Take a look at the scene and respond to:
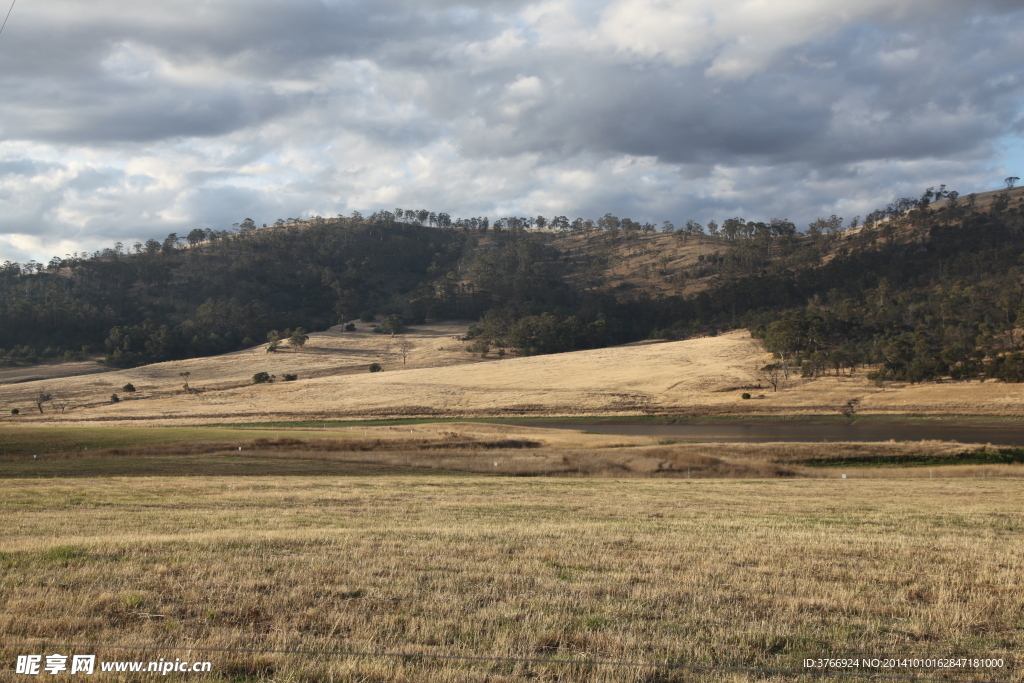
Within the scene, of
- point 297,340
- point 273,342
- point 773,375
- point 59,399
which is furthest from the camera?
point 273,342

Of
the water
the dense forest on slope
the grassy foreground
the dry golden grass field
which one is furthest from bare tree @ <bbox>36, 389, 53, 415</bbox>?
the grassy foreground

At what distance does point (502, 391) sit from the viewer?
8731 cm

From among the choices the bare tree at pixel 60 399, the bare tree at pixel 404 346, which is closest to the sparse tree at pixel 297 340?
the bare tree at pixel 404 346

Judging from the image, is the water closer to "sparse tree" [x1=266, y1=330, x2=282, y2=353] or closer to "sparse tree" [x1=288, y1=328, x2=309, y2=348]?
"sparse tree" [x1=288, y1=328, x2=309, y2=348]

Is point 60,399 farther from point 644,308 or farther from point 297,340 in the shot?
point 644,308

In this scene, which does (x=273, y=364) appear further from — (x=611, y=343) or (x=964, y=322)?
(x=964, y=322)

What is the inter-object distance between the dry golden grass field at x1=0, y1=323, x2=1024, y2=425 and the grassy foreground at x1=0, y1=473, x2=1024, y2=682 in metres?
56.7

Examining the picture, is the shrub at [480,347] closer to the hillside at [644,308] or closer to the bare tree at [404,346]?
the hillside at [644,308]

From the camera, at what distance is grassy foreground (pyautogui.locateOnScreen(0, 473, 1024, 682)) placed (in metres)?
6.89

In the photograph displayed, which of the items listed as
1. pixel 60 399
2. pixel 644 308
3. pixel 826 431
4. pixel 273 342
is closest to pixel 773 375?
pixel 826 431

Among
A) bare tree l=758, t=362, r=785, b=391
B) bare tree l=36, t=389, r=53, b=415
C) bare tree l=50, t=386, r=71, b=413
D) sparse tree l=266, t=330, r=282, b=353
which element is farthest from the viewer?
sparse tree l=266, t=330, r=282, b=353

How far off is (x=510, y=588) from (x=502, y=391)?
78.0 meters

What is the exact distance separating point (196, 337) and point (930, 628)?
160m

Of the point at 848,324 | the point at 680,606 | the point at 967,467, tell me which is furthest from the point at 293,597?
the point at 848,324
